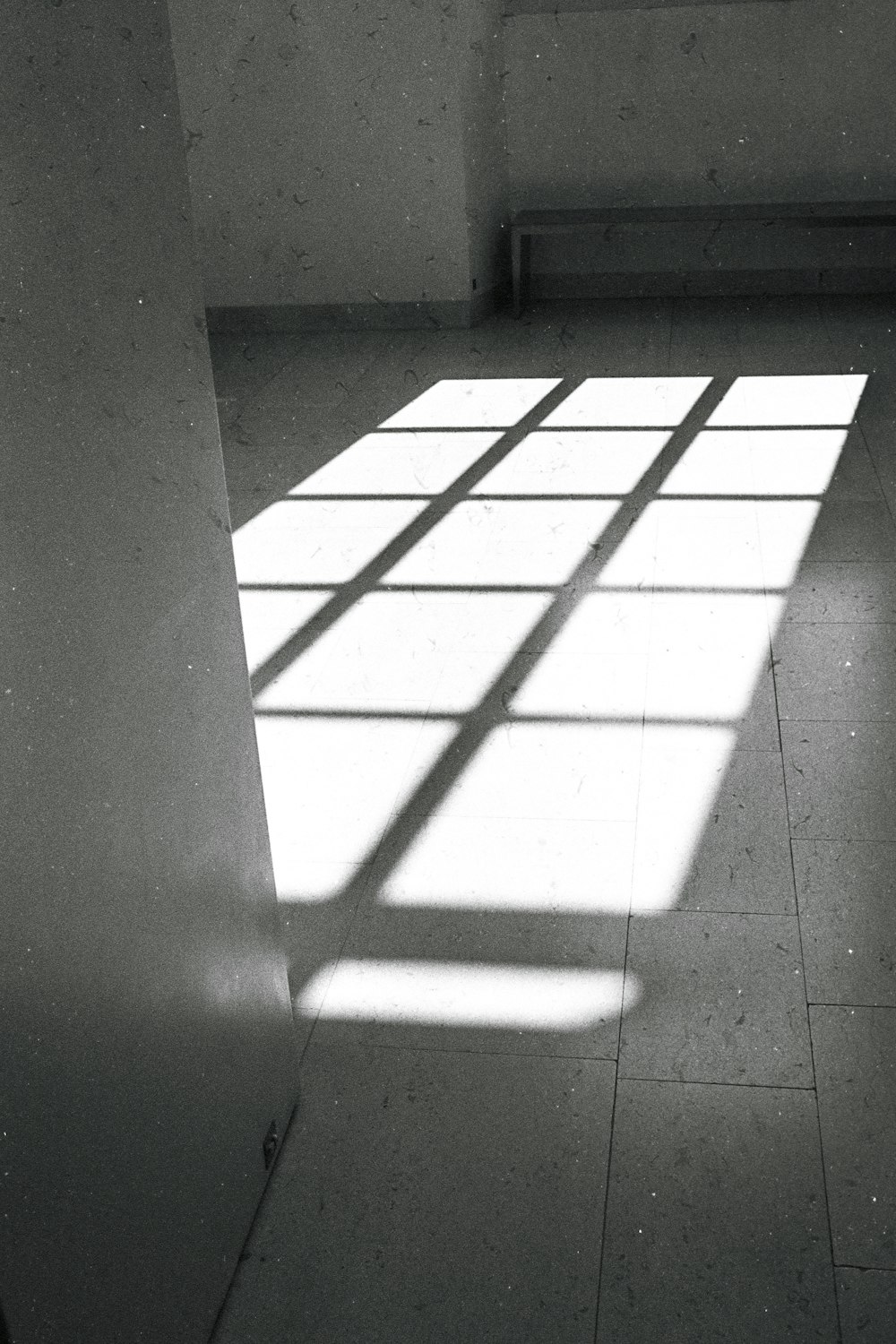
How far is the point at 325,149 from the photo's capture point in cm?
770

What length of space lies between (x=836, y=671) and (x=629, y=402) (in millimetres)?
2866

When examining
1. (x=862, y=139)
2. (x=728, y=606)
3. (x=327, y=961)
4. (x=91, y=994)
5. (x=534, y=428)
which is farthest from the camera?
(x=862, y=139)

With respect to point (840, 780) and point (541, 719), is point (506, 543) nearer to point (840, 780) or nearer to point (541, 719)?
point (541, 719)

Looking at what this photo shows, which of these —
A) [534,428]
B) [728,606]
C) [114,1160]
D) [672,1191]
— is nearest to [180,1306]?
[114,1160]

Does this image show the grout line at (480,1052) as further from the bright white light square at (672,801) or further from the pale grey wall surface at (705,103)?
the pale grey wall surface at (705,103)

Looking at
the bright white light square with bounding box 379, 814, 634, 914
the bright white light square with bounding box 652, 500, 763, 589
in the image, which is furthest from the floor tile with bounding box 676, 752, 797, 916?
the bright white light square with bounding box 652, 500, 763, 589

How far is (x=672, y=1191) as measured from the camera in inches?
90.9

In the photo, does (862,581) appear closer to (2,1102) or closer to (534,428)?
(534,428)

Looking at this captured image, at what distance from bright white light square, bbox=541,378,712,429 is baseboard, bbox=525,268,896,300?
178 centimetres

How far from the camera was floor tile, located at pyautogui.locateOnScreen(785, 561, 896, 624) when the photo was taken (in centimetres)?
427

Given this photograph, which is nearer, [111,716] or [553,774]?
[111,716]

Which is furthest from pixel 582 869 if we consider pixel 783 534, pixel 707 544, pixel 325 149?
pixel 325 149

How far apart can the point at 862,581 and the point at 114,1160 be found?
3432mm

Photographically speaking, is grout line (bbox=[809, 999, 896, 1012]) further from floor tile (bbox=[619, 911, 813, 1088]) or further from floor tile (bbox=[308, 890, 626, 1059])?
floor tile (bbox=[308, 890, 626, 1059])
